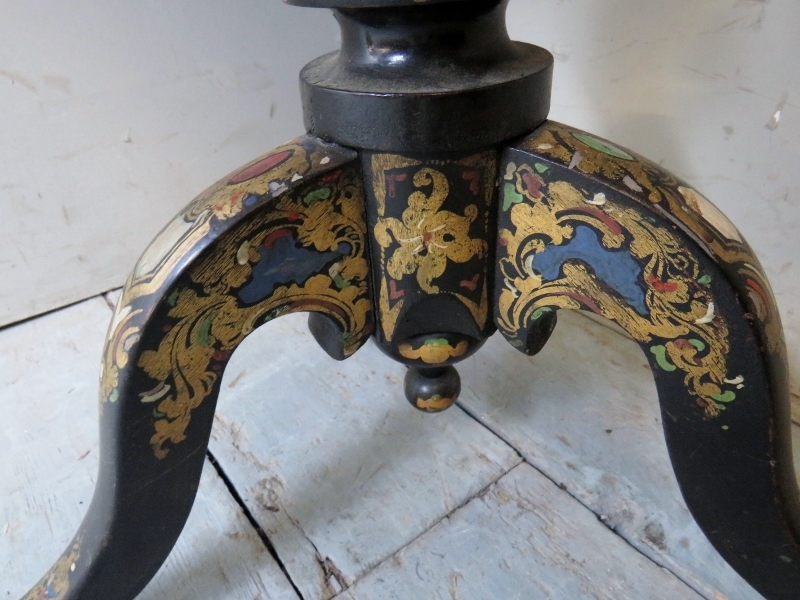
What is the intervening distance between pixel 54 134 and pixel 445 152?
0.66 m

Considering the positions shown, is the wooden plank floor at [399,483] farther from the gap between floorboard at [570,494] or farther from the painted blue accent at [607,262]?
the painted blue accent at [607,262]

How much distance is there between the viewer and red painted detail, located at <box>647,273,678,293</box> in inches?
17.9

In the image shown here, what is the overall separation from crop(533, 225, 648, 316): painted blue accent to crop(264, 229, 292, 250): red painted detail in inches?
7.5

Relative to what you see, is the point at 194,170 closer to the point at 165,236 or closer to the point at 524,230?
the point at 165,236

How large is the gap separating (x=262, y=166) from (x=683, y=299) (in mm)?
310

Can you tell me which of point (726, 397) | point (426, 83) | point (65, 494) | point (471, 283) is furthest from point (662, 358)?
point (65, 494)

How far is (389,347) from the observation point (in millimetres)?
560

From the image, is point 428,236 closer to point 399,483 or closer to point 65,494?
point 399,483

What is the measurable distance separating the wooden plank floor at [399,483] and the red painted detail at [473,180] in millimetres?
318

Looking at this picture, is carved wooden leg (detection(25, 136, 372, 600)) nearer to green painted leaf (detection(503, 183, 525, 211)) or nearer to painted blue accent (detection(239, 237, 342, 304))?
painted blue accent (detection(239, 237, 342, 304))

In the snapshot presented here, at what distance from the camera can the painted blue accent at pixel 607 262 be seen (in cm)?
46

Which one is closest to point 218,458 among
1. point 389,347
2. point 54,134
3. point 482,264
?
point 389,347

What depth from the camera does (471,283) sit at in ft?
1.69

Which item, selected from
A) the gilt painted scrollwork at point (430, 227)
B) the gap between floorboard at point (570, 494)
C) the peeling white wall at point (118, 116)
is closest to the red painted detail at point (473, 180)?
the gilt painted scrollwork at point (430, 227)
